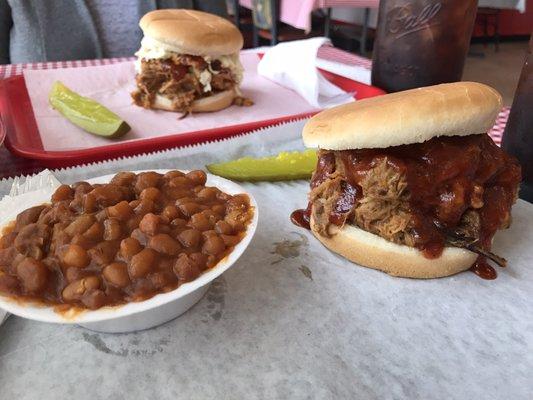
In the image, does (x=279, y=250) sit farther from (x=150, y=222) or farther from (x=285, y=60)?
(x=285, y=60)

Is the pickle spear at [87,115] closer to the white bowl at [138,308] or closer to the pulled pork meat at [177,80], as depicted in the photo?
the pulled pork meat at [177,80]

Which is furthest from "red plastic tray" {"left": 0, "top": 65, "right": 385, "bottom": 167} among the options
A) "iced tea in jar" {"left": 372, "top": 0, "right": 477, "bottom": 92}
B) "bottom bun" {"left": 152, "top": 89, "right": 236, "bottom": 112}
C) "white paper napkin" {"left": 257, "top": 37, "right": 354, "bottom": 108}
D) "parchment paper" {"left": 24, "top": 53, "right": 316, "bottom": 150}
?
"bottom bun" {"left": 152, "top": 89, "right": 236, "bottom": 112}

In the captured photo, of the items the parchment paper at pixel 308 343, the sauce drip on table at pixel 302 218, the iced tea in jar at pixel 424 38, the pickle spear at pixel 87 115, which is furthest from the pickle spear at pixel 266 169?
the iced tea in jar at pixel 424 38

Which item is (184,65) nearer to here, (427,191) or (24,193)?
(24,193)

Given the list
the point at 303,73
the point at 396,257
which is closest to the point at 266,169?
the point at 396,257

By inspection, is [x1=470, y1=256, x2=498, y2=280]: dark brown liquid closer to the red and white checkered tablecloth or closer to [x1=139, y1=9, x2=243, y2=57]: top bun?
the red and white checkered tablecloth

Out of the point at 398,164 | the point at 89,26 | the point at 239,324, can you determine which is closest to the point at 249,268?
the point at 239,324
